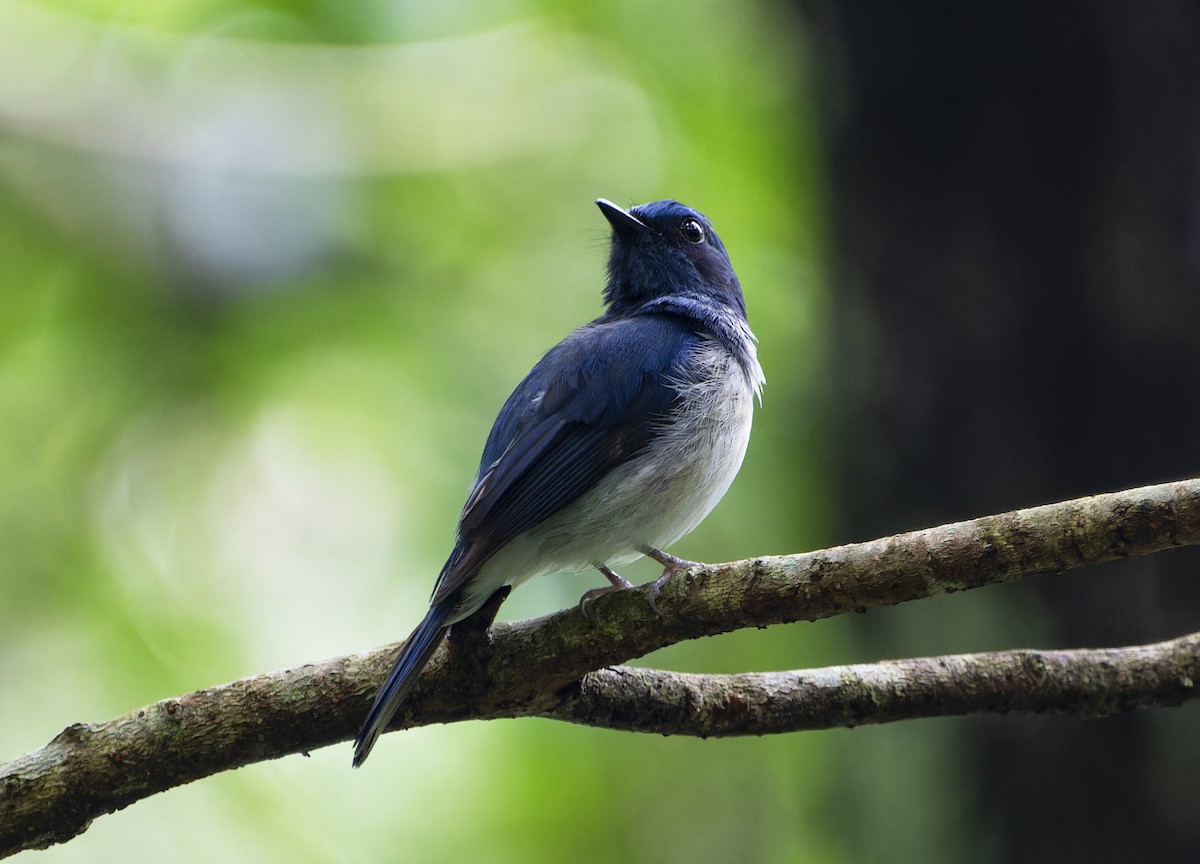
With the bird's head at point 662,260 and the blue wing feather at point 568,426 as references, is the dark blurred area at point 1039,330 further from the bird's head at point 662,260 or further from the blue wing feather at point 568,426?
the blue wing feather at point 568,426

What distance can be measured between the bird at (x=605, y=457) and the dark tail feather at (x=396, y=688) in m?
0.28

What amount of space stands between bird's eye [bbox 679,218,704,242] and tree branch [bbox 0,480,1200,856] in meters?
2.60

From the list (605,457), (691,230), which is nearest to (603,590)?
(605,457)

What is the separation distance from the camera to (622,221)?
521 cm

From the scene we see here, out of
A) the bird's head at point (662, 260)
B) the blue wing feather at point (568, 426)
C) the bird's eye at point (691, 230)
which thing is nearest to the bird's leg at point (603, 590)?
the blue wing feather at point (568, 426)

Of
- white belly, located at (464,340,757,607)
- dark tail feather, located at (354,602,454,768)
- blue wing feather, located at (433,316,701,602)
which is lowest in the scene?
dark tail feather, located at (354,602,454,768)

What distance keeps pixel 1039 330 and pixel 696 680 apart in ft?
8.72

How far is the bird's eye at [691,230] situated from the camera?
5.35 m

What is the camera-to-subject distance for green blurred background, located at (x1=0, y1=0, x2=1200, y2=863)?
5070mm

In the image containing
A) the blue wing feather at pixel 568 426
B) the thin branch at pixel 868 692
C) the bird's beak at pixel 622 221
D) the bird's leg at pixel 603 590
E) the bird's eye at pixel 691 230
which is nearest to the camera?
the bird's leg at pixel 603 590

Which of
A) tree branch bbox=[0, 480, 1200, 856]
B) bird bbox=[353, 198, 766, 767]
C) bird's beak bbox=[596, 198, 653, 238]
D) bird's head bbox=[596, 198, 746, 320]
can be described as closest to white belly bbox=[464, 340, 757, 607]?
bird bbox=[353, 198, 766, 767]

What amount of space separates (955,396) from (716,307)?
3.73 feet

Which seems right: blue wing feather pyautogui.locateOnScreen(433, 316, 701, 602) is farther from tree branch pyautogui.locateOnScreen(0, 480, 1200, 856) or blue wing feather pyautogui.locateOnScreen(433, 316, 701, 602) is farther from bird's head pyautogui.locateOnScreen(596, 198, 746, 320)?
bird's head pyautogui.locateOnScreen(596, 198, 746, 320)

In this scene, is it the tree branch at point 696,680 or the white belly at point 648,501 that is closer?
the tree branch at point 696,680
